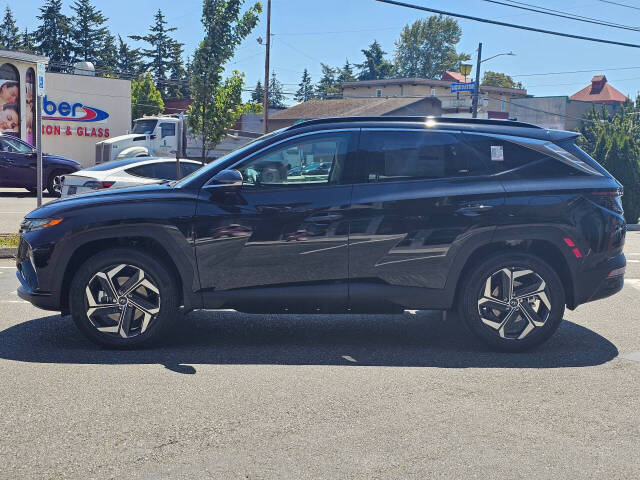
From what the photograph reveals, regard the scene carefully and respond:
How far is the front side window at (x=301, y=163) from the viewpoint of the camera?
Answer: 6.00 meters

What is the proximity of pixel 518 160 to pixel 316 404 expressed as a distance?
274 cm

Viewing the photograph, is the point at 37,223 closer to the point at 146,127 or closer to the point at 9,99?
→ the point at 146,127

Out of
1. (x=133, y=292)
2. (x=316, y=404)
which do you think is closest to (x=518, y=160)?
Result: (x=316, y=404)

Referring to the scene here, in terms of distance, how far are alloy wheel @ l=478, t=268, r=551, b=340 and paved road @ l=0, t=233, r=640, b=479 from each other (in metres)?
0.25

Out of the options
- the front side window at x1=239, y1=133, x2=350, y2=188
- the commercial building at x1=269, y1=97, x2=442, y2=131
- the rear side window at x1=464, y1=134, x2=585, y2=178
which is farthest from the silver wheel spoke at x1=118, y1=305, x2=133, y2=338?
the commercial building at x1=269, y1=97, x2=442, y2=131

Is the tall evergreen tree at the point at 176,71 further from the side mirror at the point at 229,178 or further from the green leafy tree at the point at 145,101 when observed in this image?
→ the side mirror at the point at 229,178

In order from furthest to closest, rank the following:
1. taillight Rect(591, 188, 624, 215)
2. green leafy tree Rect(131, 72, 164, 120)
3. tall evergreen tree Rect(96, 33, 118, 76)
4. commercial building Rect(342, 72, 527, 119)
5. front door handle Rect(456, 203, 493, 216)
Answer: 1. tall evergreen tree Rect(96, 33, 118, 76)
2. commercial building Rect(342, 72, 527, 119)
3. green leafy tree Rect(131, 72, 164, 120)
4. taillight Rect(591, 188, 624, 215)
5. front door handle Rect(456, 203, 493, 216)

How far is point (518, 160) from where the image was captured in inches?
244

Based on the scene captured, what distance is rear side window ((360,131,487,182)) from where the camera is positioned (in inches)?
238

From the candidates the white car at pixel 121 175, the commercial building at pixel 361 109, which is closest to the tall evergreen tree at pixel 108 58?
the commercial building at pixel 361 109

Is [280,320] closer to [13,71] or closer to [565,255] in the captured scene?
[565,255]

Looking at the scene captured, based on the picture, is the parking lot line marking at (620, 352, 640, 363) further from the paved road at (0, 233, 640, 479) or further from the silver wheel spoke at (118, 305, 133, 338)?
the silver wheel spoke at (118, 305, 133, 338)

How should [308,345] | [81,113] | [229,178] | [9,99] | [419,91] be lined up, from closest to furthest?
[229,178] → [308,345] → [9,99] → [81,113] → [419,91]

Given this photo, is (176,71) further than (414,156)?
Yes
